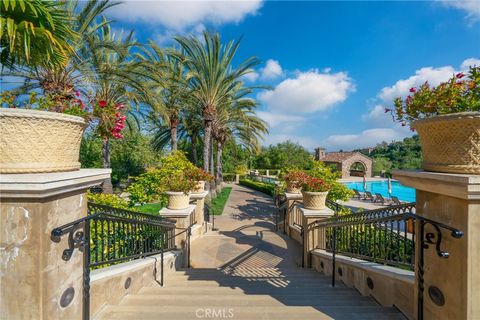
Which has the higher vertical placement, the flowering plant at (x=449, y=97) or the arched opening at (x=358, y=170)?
the flowering plant at (x=449, y=97)

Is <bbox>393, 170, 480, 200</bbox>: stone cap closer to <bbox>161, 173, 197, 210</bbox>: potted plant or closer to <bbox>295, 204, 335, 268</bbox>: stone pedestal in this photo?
<bbox>295, 204, 335, 268</bbox>: stone pedestal

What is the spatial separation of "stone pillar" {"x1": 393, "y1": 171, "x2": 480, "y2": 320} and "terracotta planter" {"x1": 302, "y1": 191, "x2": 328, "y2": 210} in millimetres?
3705

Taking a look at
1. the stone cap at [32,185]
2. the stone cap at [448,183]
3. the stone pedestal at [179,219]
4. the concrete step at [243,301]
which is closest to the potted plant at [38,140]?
the stone cap at [32,185]

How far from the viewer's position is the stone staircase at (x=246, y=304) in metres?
2.57

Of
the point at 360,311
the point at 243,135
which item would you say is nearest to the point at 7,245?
the point at 360,311

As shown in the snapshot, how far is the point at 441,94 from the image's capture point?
85.7 inches

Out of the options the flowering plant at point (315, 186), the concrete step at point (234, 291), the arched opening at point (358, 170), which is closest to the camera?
the concrete step at point (234, 291)

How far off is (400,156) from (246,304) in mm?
50657

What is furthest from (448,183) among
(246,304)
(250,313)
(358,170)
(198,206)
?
(358,170)

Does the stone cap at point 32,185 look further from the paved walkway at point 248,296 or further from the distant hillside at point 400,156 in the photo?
the distant hillside at point 400,156

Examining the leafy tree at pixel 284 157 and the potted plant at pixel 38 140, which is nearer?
the potted plant at pixel 38 140

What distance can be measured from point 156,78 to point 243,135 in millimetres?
12100

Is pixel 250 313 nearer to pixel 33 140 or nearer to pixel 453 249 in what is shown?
pixel 453 249

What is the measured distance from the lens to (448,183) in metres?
1.69
